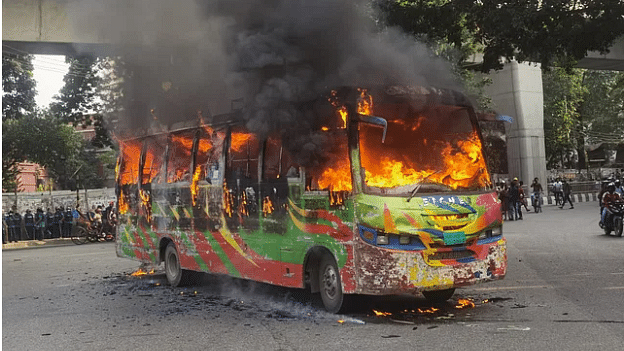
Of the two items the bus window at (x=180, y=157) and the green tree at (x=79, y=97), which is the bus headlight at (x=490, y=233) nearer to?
the bus window at (x=180, y=157)

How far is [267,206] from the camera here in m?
8.30

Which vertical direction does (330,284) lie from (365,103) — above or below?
below

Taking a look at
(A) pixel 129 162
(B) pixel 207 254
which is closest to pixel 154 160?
(A) pixel 129 162

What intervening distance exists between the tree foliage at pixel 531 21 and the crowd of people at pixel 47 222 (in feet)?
53.0

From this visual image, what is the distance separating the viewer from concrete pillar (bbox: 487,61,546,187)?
3206 cm

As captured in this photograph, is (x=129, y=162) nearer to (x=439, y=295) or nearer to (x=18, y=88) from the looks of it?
(x=439, y=295)

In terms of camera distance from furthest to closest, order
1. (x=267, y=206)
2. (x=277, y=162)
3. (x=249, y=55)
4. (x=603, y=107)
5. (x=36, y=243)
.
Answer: (x=603, y=107), (x=36, y=243), (x=249, y=55), (x=267, y=206), (x=277, y=162)

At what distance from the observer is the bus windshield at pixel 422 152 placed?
7.06m

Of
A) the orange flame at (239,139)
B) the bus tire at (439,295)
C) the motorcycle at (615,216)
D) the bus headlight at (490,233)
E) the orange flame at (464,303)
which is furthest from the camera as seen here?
the motorcycle at (615,216)

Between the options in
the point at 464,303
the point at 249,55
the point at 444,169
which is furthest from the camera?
the point at 249,55

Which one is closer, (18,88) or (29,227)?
(18,88)

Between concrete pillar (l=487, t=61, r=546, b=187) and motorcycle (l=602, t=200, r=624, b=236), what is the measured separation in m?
15.4

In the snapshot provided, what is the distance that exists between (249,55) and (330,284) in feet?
10.0

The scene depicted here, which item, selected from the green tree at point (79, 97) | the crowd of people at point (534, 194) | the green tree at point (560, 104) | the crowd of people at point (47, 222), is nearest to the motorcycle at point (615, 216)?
the crowd of people at point (534, 194)
